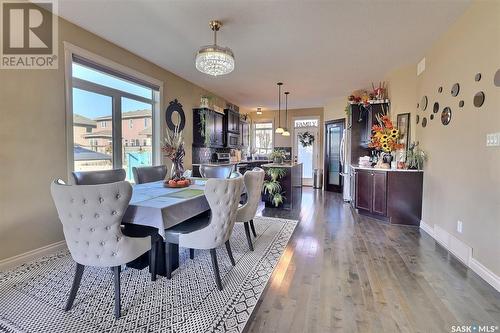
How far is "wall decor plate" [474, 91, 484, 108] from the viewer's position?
239cm

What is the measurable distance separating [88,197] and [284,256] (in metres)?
2.05

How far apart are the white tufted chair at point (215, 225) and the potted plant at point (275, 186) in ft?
8.73

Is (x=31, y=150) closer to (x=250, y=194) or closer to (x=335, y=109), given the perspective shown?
(x=250, y=194)

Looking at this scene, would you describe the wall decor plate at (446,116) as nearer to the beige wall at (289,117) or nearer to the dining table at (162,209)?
the dining table at (162,209)

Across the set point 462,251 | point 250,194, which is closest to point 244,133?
point 250,194

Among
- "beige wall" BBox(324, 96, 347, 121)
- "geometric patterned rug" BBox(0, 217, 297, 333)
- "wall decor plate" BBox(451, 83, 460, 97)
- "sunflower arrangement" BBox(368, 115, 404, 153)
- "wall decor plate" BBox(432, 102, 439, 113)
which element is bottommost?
"geometric patterned rug" BBox(0, 217, 297, 333)

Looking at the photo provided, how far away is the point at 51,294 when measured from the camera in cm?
201

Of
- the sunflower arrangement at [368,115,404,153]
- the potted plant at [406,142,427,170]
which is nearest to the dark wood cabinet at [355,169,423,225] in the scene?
the potted plant at [406,142,427,170]

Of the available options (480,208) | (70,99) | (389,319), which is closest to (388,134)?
(480,208)

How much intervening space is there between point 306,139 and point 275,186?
4247 mm

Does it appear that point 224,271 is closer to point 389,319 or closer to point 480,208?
point 389,319

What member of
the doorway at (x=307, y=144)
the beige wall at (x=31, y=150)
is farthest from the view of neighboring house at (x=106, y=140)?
the doorway at (x=307, y=144)

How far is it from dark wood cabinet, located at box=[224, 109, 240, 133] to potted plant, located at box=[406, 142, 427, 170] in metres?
4.31

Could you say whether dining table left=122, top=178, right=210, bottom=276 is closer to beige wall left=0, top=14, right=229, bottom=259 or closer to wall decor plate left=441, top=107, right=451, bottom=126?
beige wall left=0, top=14, right=229, bottom=259
